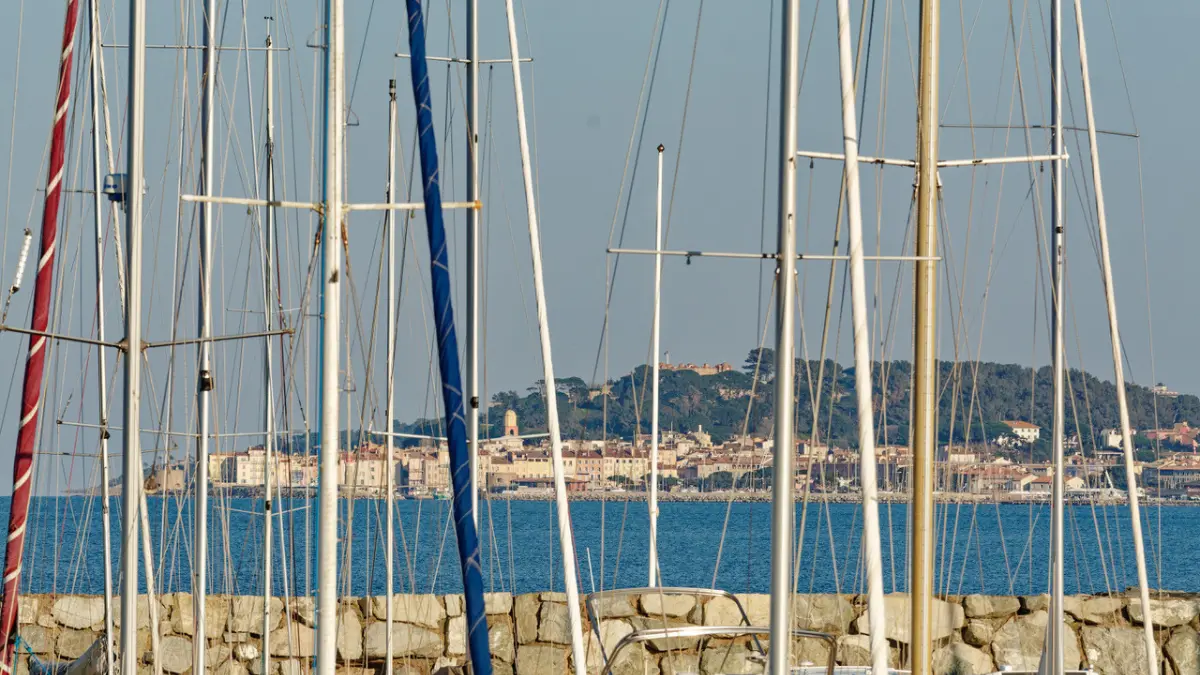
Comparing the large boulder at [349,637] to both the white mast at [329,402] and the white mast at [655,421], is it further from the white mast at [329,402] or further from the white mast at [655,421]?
the white mast at [329,402]

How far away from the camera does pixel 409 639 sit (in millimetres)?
→ 14602

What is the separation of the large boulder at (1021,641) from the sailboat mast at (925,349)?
6.18m

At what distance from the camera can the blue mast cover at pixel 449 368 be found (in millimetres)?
8141

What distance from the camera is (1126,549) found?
55.0 m

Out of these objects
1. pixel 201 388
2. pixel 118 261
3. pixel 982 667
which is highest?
pixel 118 261

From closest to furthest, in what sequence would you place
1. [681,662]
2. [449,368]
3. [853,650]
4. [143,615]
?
[449,368], [681,662], [853,650], [143,615]

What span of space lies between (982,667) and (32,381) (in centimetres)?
871

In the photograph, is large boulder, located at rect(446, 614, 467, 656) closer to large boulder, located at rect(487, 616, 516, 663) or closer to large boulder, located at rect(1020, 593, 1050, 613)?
large boulder, located at rect(487, 616, 516, 663)

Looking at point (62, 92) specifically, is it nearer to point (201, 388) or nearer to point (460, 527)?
point (201, 388)

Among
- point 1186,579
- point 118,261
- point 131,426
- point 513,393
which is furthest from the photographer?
point 513,393

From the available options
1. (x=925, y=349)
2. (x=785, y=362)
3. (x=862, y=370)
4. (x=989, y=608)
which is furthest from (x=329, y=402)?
(x=989, y=608)

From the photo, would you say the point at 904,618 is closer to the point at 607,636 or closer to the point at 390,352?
the point at 607,636

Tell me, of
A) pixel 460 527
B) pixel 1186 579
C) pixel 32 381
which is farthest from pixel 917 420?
pixel 1186 579

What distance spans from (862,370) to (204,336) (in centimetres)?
492
